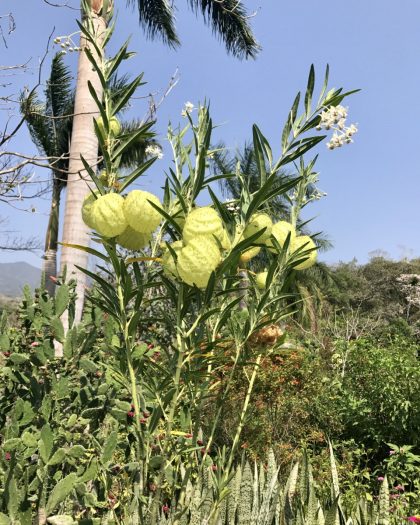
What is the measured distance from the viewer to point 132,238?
1006mm

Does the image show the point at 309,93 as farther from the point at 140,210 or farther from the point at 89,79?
the point at 89,79

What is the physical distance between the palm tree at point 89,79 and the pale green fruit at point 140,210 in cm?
24

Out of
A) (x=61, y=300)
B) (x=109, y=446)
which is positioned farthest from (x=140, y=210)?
(x=61, y=300)

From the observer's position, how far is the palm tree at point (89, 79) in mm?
1758

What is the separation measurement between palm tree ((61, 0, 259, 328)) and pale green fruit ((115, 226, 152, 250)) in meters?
0.16

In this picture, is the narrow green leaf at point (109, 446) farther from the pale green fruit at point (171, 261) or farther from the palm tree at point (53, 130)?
the palm tree at point (53, 130)

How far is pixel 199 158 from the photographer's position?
3.37ft

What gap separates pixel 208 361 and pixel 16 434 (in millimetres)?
779

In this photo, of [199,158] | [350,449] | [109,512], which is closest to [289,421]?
[350,449]

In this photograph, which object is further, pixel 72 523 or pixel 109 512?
pixel 109 512

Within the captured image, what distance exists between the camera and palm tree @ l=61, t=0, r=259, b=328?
1.76m

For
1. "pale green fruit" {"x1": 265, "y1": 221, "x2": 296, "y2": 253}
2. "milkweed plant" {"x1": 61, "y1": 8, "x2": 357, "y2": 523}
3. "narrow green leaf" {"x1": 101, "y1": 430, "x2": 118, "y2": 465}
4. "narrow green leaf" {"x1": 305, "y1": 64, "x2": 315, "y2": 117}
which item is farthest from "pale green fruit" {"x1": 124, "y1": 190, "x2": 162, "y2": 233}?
"narrow green leaf" {"x1": 101, "y1": 430, "x2": 118, "y2": 465}

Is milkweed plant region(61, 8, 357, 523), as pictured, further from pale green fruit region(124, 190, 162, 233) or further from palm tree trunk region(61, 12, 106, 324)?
palm tree trunk region(61, 12, 106, 324)

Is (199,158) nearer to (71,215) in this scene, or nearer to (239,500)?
(239,500)
